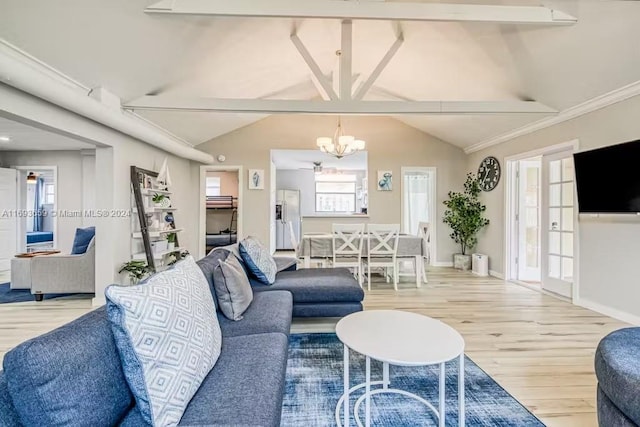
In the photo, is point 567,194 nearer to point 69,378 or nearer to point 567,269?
point 567,269

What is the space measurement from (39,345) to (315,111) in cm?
353

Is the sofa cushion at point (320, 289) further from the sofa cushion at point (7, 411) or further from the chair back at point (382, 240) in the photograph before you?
the sofa cushion at point (7, 411)

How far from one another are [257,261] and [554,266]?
4069 mm

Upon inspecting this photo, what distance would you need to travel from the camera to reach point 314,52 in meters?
4.86

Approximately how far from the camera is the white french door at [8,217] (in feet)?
20.4

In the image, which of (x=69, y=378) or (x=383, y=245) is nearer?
(x=69, y=378)

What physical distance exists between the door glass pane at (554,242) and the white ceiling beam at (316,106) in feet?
5.70

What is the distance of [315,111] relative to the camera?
13.1ft

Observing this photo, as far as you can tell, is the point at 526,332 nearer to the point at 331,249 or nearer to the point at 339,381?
the point at 339,381

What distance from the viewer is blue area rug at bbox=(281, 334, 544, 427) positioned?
1.81 meters

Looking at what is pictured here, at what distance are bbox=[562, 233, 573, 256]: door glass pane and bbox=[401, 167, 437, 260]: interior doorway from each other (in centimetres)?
275

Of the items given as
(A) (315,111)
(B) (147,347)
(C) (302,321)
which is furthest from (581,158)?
(B) (147,347)

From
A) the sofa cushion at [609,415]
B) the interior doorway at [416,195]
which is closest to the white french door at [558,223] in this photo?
the interior doorway at [416,195]

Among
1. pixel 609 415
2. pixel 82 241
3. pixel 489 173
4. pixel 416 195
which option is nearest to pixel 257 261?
pixel 609 415
